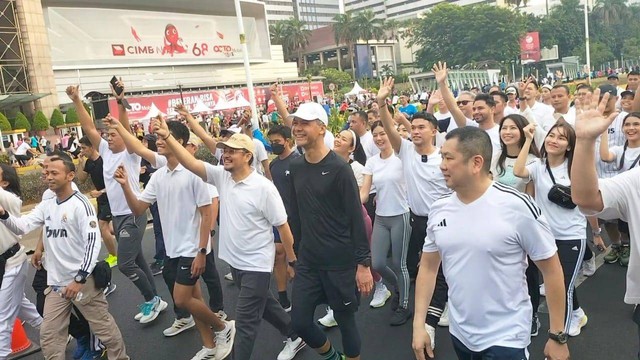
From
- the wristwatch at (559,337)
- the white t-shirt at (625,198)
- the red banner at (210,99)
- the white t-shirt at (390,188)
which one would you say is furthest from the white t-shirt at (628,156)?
the red banner at (210,99)

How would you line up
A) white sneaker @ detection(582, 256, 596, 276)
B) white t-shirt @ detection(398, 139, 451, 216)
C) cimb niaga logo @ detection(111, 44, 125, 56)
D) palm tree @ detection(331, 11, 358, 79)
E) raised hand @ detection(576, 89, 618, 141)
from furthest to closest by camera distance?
palm tree @ detection(331, 11, 358, 79)
cimb niaga logo @ detection(111, 44, 125, 56)
white sneaker @ detection(582, 256, 596, 276)
white t-shirt @ detection(398, 139, 451, 216)
raised hand @ detection(576, 89, 618, 141)

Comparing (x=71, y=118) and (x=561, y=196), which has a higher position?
(x=71, y=118)

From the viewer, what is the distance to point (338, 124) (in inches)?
727

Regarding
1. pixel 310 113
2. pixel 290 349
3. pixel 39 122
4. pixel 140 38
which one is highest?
pixel 140 38

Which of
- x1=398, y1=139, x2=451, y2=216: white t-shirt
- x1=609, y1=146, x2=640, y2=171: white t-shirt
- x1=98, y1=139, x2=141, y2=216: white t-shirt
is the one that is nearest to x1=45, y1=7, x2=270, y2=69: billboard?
x1=98, y1=139, x2=141, y2=216: white t-shirt

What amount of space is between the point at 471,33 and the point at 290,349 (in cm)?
6793

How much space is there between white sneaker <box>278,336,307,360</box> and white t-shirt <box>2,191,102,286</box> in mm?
1668

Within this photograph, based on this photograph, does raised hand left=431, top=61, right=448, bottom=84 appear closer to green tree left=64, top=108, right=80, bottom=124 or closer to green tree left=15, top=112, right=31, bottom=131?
green tree left=15, top=112, right=31, bottom=131

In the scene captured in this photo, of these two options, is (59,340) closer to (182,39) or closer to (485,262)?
(485,262)

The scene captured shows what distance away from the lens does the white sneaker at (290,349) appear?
4340 mm

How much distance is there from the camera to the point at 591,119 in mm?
2162

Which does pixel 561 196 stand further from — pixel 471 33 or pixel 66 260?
pixel 471 33

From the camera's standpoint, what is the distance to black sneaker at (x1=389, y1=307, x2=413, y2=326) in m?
4.82

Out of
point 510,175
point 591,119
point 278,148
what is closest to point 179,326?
point 278,148
